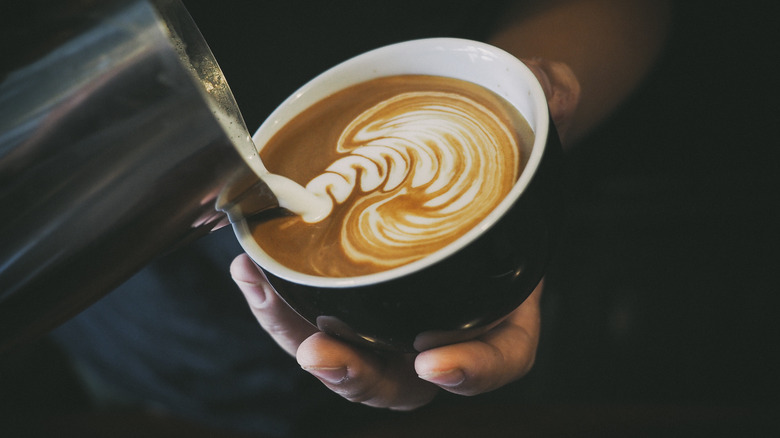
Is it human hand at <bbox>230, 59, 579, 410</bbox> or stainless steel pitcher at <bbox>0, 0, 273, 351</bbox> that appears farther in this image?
human hand at <bbox>230, 59, 579, 410</bbox>

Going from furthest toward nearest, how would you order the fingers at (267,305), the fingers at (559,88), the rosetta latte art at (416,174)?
the fingers at (559,88) < the fingers at (267,305) < the rosetta latte art at (416,174)

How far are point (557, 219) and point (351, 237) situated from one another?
0.70 ft

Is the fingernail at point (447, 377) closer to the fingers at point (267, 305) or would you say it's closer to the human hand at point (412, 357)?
the human hand at point (412, 357)

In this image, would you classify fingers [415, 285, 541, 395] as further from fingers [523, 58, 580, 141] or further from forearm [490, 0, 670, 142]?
forearm [490, 0, 670, 142]

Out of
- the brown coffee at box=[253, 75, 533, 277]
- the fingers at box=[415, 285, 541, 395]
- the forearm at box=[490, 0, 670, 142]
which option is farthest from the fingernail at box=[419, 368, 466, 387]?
the forearm at box=[490, 0, 670, 142]

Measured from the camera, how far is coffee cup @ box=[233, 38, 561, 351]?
52cm

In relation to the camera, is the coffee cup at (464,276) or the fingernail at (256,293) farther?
the fingernail at (256,293)

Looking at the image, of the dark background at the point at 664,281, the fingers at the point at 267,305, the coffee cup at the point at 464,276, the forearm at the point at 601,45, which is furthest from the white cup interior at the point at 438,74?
the dark background at the point at 664,281

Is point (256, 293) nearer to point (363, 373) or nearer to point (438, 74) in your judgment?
point (363, 373)

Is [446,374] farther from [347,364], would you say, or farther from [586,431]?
[586,431]

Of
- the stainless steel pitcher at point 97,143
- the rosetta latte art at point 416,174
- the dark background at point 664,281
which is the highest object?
the stainless steel pitcher at point 97,143

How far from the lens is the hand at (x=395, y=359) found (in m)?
0.67

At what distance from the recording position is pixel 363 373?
2.35ft

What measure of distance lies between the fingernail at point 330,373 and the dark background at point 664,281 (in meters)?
0.59
